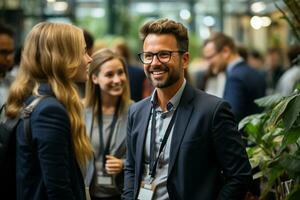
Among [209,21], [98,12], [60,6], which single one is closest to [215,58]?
[60,6]

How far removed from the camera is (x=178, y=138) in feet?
8.94

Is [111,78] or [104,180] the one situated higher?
[111,78]

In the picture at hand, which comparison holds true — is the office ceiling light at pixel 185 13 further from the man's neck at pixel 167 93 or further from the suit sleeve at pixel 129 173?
the man's neck at pixel 167 93

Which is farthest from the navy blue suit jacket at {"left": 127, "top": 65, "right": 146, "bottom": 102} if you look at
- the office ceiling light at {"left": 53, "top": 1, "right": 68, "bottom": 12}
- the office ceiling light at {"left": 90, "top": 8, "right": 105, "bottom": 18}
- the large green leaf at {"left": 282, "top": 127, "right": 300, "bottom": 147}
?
the office ceiling light at {"left": 90, "top": 8, "right": 105, "bottom": 18}

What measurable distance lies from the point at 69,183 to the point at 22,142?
285mm

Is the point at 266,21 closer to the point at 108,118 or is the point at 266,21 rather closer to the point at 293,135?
the point at 108,118

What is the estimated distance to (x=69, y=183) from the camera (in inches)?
105

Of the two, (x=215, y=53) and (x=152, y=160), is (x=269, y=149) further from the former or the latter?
(x=215, y=53)

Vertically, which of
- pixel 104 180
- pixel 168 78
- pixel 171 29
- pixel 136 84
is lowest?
pixel 104 180

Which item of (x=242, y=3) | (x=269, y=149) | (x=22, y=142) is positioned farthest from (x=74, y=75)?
(x=242, y=3)

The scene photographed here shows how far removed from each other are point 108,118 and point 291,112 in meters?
1.65

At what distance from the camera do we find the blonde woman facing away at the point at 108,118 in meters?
3.70

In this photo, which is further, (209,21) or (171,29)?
(209,21)

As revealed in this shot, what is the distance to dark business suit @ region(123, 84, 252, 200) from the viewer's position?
105 inches
